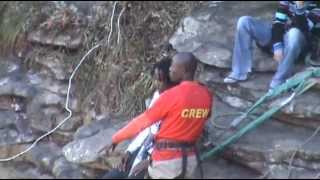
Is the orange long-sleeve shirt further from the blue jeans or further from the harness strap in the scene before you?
the blue jeans

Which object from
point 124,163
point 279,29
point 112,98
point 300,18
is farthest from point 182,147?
point 112,98

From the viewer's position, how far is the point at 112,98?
6918 millimetres

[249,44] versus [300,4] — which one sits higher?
[300,4]

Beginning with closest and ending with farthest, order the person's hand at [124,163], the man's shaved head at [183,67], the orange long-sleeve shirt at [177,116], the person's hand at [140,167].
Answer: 1. the orange long-sleeve shirt at [177,116]
2. the man's shaved head at [183,67]
3. the person's hand at [140,167]
4. the person's hand at [124,163]

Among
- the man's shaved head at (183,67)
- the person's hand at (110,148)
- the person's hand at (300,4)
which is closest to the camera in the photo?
the man's shaved head at (183,67)

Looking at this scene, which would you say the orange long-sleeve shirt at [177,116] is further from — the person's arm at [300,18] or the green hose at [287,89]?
the person's arm at [300,18]

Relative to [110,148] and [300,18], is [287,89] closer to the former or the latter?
[300,18]

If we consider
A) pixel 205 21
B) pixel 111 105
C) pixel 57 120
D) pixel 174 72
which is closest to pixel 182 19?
pixel 205 21

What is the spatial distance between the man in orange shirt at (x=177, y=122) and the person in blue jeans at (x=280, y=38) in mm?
1142

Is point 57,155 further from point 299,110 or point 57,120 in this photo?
point 299,110

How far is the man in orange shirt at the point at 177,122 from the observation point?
4754 millimetres

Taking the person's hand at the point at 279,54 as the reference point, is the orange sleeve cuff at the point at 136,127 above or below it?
below

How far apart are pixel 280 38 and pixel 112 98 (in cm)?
186

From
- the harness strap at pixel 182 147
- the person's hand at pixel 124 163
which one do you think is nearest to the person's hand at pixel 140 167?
the person's hand at pixel 124 163
